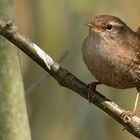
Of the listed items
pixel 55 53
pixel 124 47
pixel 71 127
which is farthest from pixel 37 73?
pixel 124 47

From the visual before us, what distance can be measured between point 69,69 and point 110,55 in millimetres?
1229

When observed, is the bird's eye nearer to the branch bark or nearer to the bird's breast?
the bird's breast

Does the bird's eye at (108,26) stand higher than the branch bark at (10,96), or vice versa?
the bird's eye at (108,26)

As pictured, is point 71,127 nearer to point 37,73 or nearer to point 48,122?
point 48,122

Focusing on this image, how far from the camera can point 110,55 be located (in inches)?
124

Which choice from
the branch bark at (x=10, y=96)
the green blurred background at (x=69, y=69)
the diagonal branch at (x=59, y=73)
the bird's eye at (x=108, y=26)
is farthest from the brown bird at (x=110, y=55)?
the branch bark at (x=10, y=96)

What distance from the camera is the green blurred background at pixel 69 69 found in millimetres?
4086

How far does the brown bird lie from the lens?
309 centimetres

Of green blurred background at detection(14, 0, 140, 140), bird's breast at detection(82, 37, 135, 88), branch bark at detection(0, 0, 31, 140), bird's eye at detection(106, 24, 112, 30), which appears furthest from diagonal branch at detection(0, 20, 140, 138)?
green blurred background at detection(14, 0, 140, 140)

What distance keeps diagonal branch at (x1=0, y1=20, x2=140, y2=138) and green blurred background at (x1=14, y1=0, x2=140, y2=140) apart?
5.18 feet

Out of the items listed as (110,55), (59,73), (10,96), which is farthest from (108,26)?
(10,96)

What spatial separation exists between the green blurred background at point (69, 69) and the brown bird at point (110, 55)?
750 millimetres

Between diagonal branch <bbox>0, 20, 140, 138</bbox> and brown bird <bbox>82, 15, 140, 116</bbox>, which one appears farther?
brown bird <bbox>82, 15, 140, 116</bbox>

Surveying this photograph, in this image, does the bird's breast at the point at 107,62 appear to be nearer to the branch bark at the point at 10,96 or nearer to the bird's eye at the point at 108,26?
the bird's eye at the point at 108,26
